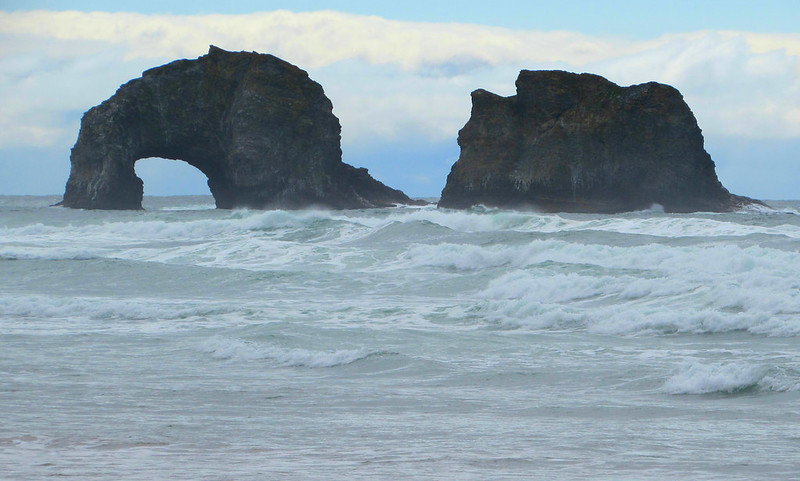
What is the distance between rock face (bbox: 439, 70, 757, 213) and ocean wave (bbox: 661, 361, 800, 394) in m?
40.6

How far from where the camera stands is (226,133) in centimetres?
5656

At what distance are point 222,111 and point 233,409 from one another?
50374mm

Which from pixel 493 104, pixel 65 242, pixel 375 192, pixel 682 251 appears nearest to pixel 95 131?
pixel 375 192

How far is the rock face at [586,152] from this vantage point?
4938cm

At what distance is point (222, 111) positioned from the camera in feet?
186

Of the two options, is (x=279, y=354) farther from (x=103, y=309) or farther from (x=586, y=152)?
(x=586, y=152)

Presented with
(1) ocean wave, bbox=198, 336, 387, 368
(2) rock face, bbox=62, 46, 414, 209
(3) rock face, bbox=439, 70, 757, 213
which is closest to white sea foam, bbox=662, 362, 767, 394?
(1) ocean wave, bbox=198, 336, 387, 368

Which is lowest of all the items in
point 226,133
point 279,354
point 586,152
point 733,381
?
point 279,354

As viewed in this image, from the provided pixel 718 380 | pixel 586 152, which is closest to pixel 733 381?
pixel 718 380

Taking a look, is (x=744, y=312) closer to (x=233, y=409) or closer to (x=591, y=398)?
(x=591, y=398)

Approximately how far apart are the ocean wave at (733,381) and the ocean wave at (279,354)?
10.7ft

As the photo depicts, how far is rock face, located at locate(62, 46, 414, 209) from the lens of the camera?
180ft

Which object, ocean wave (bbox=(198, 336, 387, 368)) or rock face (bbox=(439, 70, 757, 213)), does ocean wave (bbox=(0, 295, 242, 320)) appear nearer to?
ocean wave (bbox=(198, 336, 387, 368))

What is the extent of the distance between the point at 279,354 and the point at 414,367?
163cm
